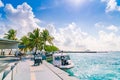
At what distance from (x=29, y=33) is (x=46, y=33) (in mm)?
6195

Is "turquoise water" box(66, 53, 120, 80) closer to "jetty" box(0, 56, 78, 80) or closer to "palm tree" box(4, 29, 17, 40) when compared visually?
"jetty" box(0, 56, 78, 80)

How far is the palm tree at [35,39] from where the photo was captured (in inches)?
2338

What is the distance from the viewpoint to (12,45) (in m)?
48.4

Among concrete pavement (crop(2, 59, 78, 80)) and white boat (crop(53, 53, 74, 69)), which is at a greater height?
white boat (crop(53, 53, 74, 69))

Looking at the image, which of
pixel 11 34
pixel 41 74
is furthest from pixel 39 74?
pixel 11 34

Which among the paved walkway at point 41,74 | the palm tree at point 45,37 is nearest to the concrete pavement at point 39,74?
the paved walkway at point 41,74

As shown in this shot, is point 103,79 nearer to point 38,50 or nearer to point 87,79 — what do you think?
point 87,79

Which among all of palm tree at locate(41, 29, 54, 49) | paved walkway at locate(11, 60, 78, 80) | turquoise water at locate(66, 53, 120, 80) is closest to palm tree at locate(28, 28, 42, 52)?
palm tree at locate(41, 29, 54, 49)

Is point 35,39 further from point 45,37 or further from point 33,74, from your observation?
point 33,74

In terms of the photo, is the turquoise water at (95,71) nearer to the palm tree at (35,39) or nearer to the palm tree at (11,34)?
the palm tree at (35,39)

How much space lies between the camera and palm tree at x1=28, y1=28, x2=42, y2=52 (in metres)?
59.4

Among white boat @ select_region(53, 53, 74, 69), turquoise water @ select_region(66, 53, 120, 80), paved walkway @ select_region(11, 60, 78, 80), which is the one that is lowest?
turquoise water @ select_region(66, 53, 120, 80)

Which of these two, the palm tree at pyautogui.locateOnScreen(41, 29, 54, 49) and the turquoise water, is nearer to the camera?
the turquoise water

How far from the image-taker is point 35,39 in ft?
195
